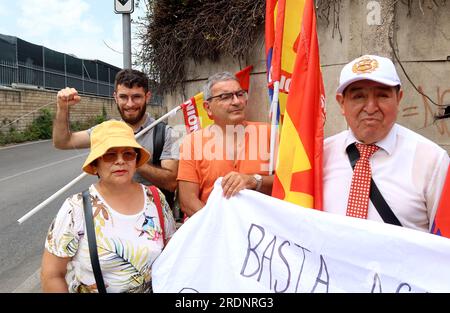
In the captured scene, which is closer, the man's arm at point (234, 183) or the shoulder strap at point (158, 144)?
the man's arm at point (234, 183)

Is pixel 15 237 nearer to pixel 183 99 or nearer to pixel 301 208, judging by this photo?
pixel 183 99

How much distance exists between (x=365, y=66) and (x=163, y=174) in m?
1.51

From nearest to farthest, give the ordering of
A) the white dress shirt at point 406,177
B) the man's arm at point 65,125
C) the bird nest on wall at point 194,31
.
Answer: the white dress shirt at point 406,177
the man's arm at point 65,125
the bird nest on wall at point 194,31

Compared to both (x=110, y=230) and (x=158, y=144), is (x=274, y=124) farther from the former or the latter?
(x=110, y=230)

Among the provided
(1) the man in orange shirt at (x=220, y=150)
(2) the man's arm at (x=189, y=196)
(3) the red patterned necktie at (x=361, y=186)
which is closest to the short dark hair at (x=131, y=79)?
(1) the man in orange shirt at (x=220, y=150)

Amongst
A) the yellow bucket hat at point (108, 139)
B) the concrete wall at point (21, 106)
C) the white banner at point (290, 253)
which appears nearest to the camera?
the white banner at point (290, 253)

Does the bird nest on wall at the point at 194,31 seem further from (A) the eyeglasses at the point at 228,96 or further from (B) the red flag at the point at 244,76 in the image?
(A) the eyeglasses at the point at 228,96

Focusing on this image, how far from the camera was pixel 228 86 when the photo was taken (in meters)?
2.60

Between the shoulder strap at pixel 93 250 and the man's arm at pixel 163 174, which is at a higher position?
the man's arm at pixel 163 174

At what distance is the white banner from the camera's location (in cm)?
158

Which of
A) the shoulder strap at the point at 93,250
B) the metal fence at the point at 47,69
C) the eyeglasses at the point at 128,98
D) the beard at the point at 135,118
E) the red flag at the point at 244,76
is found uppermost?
the metal fence at the point at 47,69

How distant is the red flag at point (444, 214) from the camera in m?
1.60
